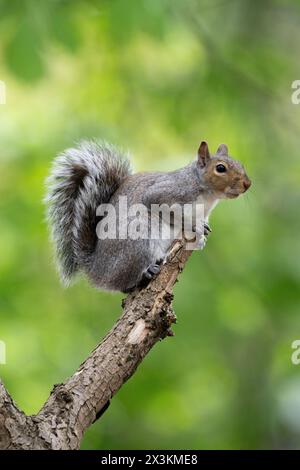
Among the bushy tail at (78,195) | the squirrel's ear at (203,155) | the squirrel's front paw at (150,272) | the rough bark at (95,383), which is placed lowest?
the rough bark at (95,383)

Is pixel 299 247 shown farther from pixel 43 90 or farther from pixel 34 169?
pixel 43 90

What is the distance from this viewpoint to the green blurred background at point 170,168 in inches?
199

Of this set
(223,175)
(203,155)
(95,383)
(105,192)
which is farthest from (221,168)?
(95,383)

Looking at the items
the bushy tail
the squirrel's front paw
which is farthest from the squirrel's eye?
the squirrel's front paw

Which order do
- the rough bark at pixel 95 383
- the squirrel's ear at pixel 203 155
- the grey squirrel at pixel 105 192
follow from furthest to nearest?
1. the squirrel's ear at pixel 203 155
2. the grey squirrel at pixel 105 192
3. the rough bark at pixel 95 383

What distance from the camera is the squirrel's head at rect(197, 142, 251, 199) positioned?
13.2 feet

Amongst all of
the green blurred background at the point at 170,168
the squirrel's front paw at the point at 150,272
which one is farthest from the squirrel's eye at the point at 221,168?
the green blurred background at the point at 170,168

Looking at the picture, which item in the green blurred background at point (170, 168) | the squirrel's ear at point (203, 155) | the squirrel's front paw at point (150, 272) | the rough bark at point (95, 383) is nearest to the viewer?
the rough bark at point (95, 383)

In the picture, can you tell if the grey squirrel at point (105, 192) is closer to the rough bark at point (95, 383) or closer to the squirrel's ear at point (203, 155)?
the squirrel's ear at point (203, 155)

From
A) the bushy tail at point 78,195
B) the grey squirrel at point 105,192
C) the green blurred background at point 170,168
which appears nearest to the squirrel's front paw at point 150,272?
the grey squirrel at point 105,192

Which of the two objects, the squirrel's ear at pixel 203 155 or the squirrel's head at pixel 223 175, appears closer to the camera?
the squirrel's head at pixel 223 175

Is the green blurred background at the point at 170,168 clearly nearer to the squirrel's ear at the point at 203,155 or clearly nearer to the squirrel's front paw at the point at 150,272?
the squirrel's ear at the point at 203,155

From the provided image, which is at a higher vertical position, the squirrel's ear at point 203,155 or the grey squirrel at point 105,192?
the squirrel's ear at point 203,155

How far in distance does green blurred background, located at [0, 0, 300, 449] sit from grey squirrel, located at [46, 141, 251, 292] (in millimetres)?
742
